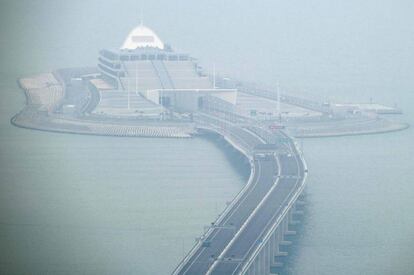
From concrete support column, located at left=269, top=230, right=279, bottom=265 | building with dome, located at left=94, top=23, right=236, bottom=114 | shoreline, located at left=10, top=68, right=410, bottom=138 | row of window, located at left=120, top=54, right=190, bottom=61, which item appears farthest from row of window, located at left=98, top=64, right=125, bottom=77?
concrete support column, located at left=269, top=230, right=279, bottom=265

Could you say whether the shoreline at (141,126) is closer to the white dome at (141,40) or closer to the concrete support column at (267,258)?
the white dome at (141,40)

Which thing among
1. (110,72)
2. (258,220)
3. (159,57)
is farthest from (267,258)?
(159,57)

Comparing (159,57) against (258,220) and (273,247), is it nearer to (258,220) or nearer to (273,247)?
(258,220)

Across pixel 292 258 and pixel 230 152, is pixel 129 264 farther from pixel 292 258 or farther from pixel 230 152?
pixel 230 152

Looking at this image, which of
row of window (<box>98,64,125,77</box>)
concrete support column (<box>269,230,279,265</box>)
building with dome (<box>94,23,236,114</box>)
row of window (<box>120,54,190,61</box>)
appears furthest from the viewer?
row of window (<box>120,54,190,61</box>)

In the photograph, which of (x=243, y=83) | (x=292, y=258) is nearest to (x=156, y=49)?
(x=243, y=83)

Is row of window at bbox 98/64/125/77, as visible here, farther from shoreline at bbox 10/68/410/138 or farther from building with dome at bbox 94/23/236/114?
shoreline at bbox 10/68/410/138
